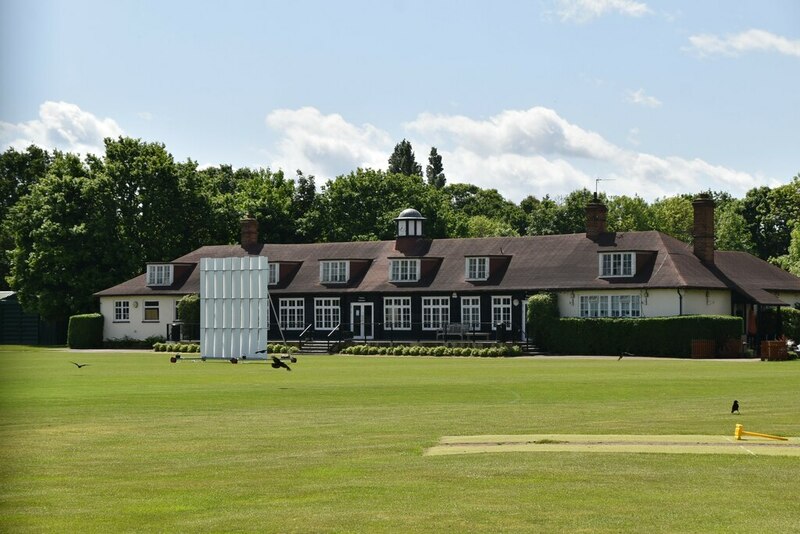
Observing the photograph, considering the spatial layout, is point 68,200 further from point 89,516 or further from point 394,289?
point 89,516

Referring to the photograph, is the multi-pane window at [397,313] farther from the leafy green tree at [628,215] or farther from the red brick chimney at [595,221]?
the leafy green tree at [628,215]

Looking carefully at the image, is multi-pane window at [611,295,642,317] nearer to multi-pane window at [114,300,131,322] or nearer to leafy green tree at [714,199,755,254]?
multi-pane window at [114,300,131,322]

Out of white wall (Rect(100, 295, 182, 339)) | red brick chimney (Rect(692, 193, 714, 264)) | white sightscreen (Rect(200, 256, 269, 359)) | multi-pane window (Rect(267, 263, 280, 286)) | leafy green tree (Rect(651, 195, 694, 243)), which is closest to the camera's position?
white sightscreen (Rect(200, 256, 269, 359))

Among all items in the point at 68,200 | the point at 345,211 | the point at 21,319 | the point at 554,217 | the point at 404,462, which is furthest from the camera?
the point at 554,217

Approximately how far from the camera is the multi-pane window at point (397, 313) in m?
73.9

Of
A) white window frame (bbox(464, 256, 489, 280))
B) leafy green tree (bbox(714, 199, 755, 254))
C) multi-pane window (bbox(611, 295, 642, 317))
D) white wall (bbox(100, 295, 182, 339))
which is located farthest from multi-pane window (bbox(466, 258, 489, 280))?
leafy green tree (bbox(714, 199, 755, 254))

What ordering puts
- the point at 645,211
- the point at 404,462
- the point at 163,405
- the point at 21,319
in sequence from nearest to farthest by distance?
the point at 404,462 → the point at 163,405 → the point at 21,319 → the point at 645,211

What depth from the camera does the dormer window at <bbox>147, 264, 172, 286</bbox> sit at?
80375 millimetres

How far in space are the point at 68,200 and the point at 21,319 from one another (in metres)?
12.7

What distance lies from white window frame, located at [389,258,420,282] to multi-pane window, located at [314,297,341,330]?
12.2 ft

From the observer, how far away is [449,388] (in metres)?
33.1

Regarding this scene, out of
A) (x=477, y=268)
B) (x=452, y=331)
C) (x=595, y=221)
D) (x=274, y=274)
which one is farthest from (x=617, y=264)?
(x=274, y=274)

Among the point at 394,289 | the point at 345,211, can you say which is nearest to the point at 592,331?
the point at 394,289

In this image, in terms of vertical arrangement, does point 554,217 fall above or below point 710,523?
above
